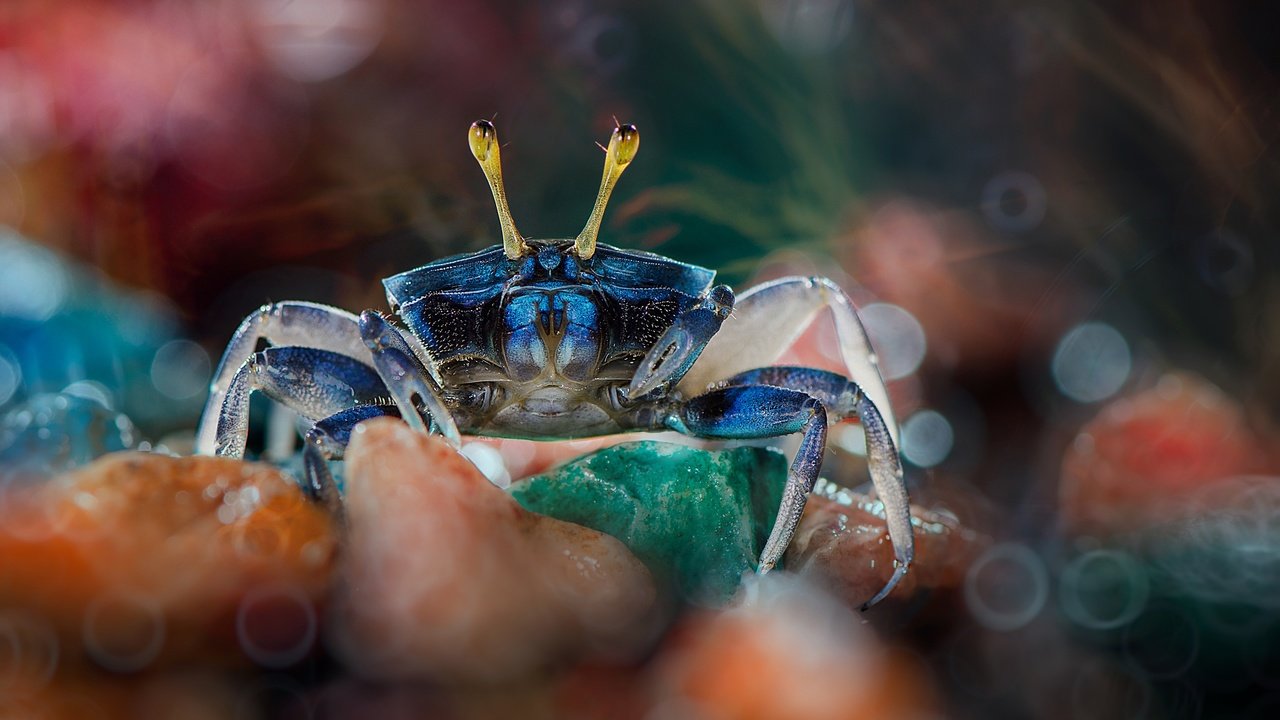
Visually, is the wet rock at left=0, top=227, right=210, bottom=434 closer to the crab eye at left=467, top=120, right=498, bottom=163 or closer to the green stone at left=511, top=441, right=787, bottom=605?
the crab eye at left=467, top=120, right=498, bottom=163

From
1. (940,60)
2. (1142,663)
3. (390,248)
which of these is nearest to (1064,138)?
(940,60)

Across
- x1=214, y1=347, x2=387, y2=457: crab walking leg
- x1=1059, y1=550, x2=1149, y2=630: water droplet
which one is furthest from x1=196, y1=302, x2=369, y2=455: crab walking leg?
x1=1059, y1=550, x2=1149, y2=630: water droplet

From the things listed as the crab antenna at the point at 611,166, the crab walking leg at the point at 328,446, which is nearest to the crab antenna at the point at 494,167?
the crab antenna at the point at 611,166

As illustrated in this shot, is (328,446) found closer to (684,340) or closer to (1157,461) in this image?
(684,340)

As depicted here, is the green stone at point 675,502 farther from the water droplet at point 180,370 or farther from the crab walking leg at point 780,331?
the water droplet at point 180,370

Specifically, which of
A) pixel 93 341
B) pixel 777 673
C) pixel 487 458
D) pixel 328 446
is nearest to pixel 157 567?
pixel 777 673

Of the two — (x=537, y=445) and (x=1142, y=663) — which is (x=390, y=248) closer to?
(x=537, y=445)
